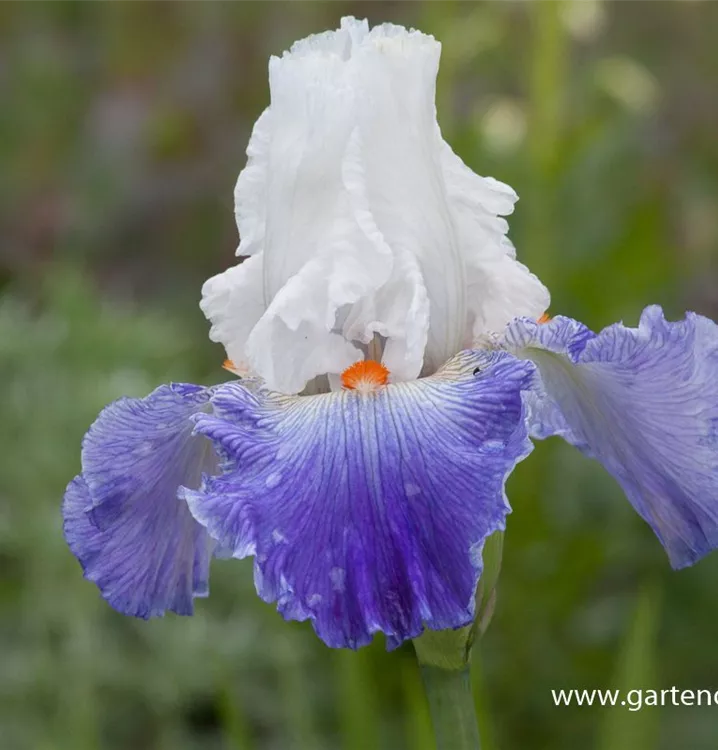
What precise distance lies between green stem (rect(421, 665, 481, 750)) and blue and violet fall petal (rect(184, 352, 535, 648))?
0.12 metres

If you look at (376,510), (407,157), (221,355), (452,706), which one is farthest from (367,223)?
(221,355)

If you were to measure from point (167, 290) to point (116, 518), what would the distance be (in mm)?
1975

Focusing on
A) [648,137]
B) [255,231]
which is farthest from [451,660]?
[648,137]

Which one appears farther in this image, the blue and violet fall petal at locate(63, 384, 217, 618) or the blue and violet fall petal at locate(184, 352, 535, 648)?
the blue and violet fall petal at locate(63, 384, 217, 618)

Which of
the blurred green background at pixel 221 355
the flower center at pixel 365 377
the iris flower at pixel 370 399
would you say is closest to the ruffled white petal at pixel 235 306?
the iris flower at pixel 370 399

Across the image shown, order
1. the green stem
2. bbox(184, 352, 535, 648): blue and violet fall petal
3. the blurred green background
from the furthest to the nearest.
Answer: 1. the blurred green background
2. the green stem
3. bbox(184, 352, 535, 648): blue and violet fall petal

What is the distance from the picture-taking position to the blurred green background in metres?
1.54

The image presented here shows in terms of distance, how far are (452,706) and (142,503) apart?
10.8 inches

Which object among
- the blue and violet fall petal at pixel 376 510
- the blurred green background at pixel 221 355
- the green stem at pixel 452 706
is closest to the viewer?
the blue and violet fall petal at pixel 376 510

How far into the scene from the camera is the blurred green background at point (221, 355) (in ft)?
5.06

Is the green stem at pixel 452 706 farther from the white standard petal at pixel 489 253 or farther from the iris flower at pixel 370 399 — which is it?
the white standard petal at pixel 489 253

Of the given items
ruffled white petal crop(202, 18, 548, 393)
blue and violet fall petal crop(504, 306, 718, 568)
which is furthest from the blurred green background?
ruffled white petal crop(202, 18, 548, 393)

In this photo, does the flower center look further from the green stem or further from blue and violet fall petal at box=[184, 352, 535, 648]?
the green stem

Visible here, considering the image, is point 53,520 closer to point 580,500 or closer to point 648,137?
point 580,500
